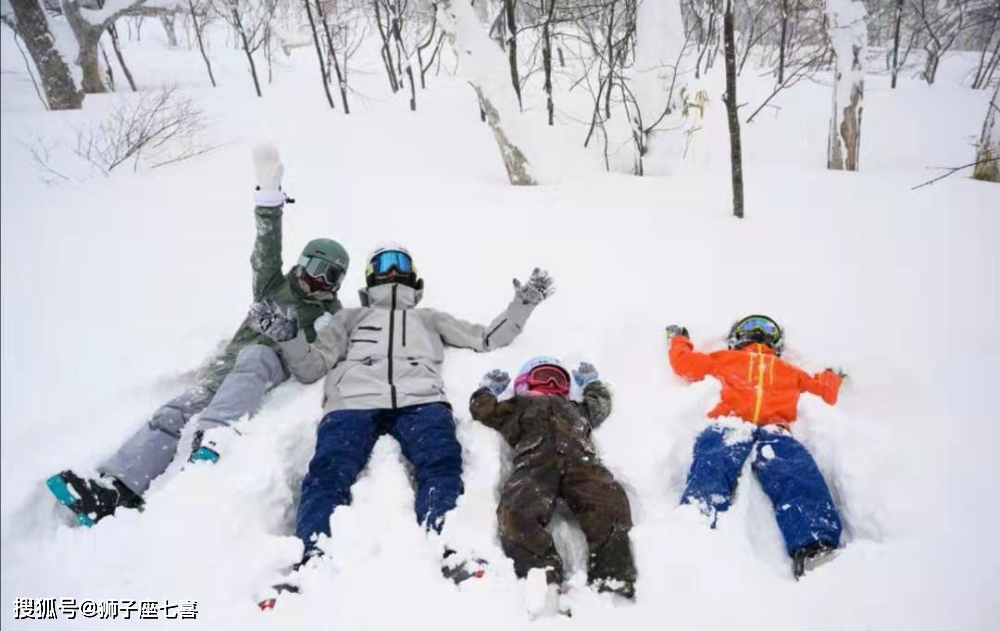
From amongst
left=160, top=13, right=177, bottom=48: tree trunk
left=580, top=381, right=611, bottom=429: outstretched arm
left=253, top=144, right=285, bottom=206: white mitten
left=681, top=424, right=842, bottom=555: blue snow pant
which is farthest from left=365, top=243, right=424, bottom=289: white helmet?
left=160, top=13, right=177, bottom=48: tree trunk

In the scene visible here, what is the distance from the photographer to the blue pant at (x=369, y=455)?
2232 millimetres

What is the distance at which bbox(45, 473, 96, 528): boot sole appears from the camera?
2188mm

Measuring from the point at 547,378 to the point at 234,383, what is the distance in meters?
1.57

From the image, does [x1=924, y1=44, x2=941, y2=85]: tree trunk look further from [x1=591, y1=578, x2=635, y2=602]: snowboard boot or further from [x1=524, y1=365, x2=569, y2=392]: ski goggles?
[x1=591, y1=578, x2=635, y2=602]: snowboard boot

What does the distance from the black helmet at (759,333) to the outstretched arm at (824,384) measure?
0.27 meters

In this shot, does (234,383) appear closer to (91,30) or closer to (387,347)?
(387,347)

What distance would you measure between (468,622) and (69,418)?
231 cm

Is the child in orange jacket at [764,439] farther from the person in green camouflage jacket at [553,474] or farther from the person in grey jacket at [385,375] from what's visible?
the person in grey jacket at [385,375]

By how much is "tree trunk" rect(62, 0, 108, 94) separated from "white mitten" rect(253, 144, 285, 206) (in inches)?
417

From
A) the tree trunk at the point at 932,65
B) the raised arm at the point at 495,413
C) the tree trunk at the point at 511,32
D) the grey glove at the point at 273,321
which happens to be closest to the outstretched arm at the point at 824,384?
the raised arm at the point at 495,413

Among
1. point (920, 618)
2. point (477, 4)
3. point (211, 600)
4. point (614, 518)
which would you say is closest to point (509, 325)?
point (614, 518)

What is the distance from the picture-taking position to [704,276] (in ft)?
12.6

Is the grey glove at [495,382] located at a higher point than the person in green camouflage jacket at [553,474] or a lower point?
higher

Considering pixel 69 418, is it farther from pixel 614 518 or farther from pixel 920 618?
pixel 920 618
